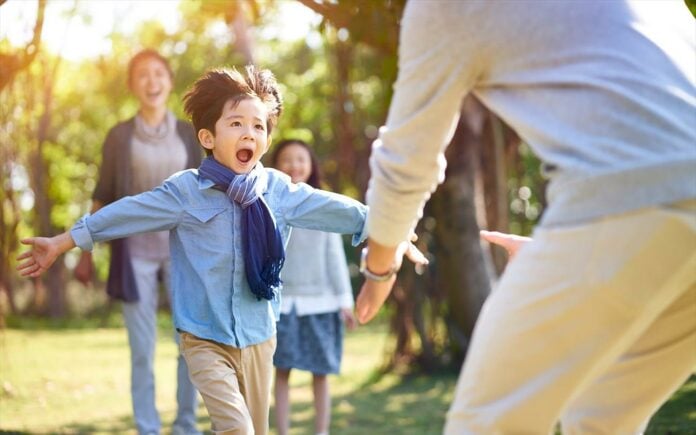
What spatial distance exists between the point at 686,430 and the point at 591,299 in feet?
14.9

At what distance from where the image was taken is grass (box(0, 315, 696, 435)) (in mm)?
7910

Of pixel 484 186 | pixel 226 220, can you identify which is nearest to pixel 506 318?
pixel 226 220

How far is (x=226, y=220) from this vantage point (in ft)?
15.7

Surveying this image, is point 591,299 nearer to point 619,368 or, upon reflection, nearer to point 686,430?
point 619,368

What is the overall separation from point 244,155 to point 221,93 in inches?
10.9

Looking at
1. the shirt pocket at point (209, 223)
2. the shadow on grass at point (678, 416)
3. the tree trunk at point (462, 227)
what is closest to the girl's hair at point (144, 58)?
the shirt pocket at point (209, 223)

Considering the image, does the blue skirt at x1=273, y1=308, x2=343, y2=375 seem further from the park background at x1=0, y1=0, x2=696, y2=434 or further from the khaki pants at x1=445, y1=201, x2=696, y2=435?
the khaki pants at x1=445, y1=201, x2=696, y2=435

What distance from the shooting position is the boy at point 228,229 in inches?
183

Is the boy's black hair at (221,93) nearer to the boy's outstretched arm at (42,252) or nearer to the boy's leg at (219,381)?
the boy's outstretched arm at (42,252)

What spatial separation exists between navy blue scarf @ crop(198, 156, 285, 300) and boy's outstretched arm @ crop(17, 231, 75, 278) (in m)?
0.61

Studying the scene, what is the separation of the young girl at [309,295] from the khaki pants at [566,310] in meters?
4.45

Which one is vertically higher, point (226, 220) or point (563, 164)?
point (563, 164)

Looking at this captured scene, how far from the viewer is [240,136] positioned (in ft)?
15.7

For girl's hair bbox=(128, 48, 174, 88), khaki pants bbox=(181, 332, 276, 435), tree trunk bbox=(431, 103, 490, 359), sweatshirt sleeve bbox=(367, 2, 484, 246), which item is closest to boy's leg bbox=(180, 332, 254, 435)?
khaki pants bbox=(181, 332, 276, 435)
